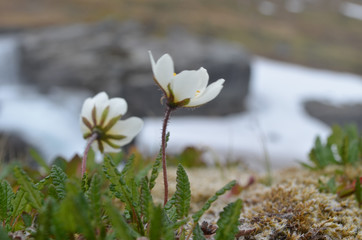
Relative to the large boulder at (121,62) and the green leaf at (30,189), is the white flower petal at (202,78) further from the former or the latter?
the large boulder at (121,62)

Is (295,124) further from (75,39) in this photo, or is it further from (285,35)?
(285,35)

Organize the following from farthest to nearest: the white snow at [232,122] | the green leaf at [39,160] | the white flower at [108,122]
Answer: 1. the white snow at [232,122]
2. the green leaf at [39,160]
3. the white flower at [108,122]

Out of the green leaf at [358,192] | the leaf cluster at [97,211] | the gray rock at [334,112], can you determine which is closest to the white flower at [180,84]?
the leaf cluster at [97,211]

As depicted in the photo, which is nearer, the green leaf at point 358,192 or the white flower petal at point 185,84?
the white flower petal at point 185,84

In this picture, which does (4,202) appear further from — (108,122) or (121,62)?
(121,62)

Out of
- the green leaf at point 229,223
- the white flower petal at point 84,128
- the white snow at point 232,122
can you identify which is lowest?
the white snow at point 232,122

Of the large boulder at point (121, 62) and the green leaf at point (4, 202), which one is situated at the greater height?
the green leaf at point (4, 202)

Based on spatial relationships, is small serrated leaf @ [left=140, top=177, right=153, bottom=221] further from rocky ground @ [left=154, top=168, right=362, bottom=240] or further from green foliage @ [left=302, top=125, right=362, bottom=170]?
green foliage @ [left=302, top=125, right=362, bottom=170]

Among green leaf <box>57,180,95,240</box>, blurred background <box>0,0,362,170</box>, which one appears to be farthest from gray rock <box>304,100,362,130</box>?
green leaf <box>57,180,95,240</box>

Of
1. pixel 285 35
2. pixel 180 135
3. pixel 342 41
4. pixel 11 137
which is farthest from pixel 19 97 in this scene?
pixel 342 41
